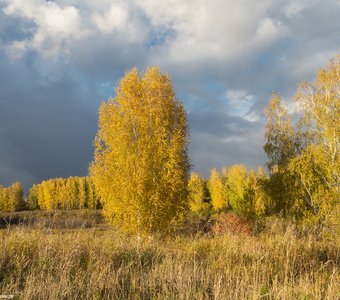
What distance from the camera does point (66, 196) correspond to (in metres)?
115

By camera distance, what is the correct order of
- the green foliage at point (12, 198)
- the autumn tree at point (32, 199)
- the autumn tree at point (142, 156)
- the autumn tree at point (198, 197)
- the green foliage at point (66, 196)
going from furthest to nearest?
the autumn tree at point (32, 199)
the green foliage at point (12, 198)
the green foliage at point (66, 196)
the autumn tree at point (198, 197)
the autumn tree at point (142, 156)

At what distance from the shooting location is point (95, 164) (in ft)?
72.5

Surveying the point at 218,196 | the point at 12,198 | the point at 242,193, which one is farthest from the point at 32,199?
the point at 242,193

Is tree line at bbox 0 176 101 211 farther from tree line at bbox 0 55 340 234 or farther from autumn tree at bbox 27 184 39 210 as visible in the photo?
tree line at bbox 0 55 340 234

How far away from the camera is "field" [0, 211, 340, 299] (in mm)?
5570

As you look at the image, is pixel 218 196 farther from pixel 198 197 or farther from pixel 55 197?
pixel 55 197

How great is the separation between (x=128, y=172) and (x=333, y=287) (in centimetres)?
1573

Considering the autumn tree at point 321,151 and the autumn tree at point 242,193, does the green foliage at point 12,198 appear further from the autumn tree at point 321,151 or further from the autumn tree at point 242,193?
the autumn tree at point 321,151

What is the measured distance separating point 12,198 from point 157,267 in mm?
122684

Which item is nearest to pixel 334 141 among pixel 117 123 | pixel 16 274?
pixel 117 123

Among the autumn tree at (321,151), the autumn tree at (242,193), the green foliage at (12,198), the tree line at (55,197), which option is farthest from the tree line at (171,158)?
the green foliage at (12,198)

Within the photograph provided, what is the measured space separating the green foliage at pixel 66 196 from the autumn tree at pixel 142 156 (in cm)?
9045

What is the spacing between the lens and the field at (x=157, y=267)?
557 cm

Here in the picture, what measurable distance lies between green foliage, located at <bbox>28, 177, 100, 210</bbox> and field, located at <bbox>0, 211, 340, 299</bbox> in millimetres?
104141
